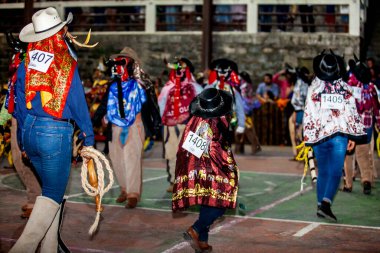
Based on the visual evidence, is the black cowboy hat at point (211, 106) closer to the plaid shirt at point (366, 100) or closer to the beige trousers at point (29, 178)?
the beige trousers at point (29, 178)

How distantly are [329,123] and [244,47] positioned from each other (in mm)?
13494

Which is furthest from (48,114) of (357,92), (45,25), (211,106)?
(357,92)

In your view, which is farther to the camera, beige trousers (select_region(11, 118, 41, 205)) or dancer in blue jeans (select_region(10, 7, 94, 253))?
beige trousers (select_region(11, 118, 41, 205))

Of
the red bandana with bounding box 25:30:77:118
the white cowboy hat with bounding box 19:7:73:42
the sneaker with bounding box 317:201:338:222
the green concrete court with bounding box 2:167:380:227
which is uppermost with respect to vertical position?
the white cowboy hat with bounding box 19:7:73:42

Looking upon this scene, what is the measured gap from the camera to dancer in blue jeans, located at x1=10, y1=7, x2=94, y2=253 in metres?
6.10

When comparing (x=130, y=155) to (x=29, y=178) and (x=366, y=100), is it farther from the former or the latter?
(x=366, y=100)

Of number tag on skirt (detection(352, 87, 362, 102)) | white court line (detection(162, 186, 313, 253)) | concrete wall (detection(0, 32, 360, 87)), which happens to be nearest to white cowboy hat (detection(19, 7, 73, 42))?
white court line (detection(162, 186, 313, 253))

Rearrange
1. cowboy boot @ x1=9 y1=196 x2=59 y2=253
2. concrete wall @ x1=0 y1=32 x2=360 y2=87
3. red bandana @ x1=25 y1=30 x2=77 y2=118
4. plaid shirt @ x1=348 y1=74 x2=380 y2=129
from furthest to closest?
1. concrete wall @ x1=0 y1=32 x2=360 y2=87
2. plaid shirt @ x1=348 y1=74 x2=380 y2=129
3. red bandana @ x1=25 y1=30 x2=77 y2=118
4. cowboy boot @ x1=9 y1=196 x2=59 y2=253

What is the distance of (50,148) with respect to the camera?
608 cm

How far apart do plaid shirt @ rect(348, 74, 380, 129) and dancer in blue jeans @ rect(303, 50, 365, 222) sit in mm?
2221

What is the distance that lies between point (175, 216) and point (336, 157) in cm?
208

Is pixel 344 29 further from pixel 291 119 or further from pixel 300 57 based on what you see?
pixel 291 119

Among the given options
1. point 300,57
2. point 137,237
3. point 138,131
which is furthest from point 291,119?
point 137,237

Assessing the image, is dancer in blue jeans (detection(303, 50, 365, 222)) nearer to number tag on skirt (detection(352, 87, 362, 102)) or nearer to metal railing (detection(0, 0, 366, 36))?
number tag on skirt (detection(352, 87, 362, 102))
